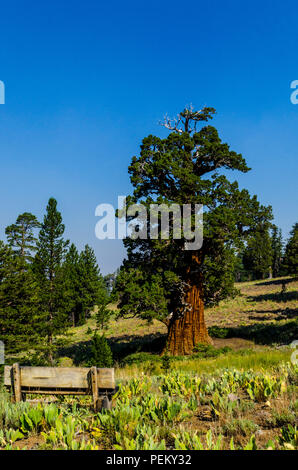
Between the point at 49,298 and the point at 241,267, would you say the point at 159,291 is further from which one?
the point at 241,267

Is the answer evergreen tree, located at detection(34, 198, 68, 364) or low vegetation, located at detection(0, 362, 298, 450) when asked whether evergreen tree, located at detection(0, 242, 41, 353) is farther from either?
low vegetation, located at detection(0, 362, 298, 450)

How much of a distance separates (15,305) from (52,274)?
26.3 ft

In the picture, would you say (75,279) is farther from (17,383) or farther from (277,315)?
(17,383)

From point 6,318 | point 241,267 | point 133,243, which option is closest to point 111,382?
point 133,243

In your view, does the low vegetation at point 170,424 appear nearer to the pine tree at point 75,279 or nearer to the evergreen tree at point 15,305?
the evergreen tree at point 15,305

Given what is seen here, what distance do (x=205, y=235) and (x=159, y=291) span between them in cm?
353

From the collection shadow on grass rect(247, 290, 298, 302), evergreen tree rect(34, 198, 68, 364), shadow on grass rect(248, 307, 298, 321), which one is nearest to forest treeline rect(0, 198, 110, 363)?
evergreen tree rect(34, 198, 68, 364)

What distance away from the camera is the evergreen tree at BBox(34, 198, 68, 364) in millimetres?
29048

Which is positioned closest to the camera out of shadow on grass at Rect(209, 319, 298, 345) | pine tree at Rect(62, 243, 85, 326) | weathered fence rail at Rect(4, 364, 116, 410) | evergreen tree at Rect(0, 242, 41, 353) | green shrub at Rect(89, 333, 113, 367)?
weathered fence rail at Rect(4, 364, 116, 410)

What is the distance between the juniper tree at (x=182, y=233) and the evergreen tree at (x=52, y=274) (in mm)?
14992

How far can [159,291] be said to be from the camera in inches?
623

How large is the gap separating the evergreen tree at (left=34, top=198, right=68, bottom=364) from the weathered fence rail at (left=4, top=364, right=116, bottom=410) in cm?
2347

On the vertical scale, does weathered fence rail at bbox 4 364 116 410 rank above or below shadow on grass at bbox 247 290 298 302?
above
